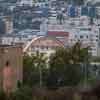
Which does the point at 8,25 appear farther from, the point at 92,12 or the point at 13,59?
the point at 13,59

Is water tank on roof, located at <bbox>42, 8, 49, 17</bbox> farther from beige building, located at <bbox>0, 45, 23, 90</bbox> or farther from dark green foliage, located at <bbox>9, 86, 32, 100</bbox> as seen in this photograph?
dark green foliage, located at <bbox>9, 86, 32, 100</bbox>

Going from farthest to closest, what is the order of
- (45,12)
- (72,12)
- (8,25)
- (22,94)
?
(45,12)
(72,12)
(8,25)
(22,94)

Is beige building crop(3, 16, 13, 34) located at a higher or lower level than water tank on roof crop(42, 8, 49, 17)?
lower

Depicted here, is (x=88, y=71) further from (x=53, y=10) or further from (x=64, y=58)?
(x=53, y=10)

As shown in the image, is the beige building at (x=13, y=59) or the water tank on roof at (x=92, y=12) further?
the water tank on roof at (x=92, y=12)

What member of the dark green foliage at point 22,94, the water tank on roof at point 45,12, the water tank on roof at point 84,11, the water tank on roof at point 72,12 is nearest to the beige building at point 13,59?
the dark green foliage at point 22,94

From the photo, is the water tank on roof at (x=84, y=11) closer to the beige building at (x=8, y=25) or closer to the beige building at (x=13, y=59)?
the beige building at (x=8, y=25)

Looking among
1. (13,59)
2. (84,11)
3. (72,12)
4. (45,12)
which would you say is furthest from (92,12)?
(13,59)

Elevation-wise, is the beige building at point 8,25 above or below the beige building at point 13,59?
below

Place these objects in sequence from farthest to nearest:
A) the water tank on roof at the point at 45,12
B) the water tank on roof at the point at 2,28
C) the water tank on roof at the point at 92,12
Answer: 1. the water tank on roof at the point at 45,12
2. the water tank on roof at the point at 92,12
3. the water tank on roof at the point at 2,28

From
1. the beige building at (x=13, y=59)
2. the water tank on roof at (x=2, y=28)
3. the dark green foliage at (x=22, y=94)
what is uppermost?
the beige building at (x=13, y=59)

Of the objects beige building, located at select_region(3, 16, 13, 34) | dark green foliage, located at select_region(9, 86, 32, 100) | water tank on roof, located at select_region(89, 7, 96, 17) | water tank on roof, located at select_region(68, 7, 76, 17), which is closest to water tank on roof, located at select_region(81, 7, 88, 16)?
water tank on roof, located at select_region(89, 7, 96, 17)

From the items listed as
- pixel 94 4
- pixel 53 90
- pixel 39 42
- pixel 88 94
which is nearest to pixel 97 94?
pixel 88 94

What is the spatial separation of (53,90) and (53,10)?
14984cm
